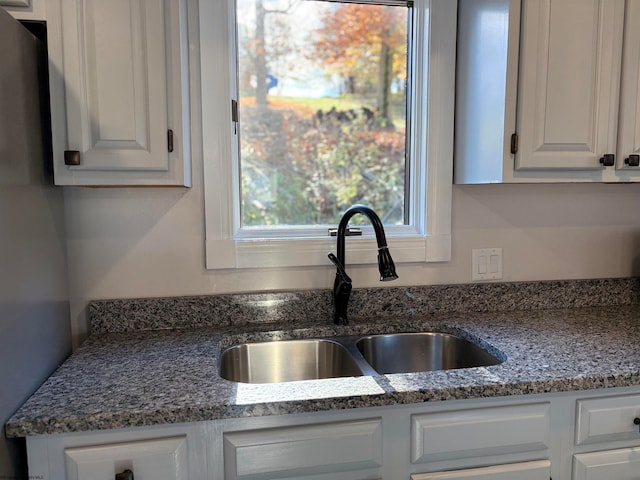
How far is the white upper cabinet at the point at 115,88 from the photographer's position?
1146 millimetres

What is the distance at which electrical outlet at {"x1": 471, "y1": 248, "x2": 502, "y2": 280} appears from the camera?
5.59ft

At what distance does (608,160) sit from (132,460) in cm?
153

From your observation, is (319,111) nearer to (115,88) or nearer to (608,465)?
(115,88)

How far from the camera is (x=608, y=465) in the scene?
116cm

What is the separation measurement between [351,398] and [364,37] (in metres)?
1.39

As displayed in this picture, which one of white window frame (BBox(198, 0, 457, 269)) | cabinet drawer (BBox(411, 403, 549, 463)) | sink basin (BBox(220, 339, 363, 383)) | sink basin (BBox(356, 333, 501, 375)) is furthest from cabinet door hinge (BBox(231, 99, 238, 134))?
cabinet drawer (BBox(411, 403, 549, 463))

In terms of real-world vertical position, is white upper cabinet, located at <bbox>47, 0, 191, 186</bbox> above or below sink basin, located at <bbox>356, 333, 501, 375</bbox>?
above

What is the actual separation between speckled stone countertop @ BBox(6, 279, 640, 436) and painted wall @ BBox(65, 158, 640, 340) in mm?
76

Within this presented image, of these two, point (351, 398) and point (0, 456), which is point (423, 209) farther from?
point (0, 456)

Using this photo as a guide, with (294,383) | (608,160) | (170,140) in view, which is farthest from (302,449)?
(608,160)

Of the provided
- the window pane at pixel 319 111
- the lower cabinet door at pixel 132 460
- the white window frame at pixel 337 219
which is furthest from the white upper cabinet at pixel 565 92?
the lower cabinet door at pixel 132 460

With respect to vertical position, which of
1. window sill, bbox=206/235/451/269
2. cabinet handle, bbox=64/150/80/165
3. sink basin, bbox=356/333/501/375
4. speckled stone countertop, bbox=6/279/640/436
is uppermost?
cabinet handle, bbox=64/150/80/165

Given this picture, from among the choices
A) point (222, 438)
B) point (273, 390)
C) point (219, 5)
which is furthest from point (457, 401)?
point (219, 5)

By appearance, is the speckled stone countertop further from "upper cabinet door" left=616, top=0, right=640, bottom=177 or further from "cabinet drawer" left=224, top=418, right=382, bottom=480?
"upper cabinet door" left=616, top=0, right=640, bottom=177
